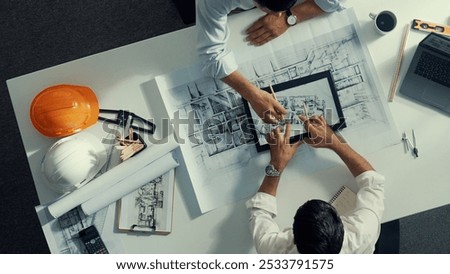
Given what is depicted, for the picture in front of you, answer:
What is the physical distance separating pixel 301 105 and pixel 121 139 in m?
0.53

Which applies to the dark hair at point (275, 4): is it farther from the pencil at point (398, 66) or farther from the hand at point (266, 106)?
the pencil at point (398, 66)

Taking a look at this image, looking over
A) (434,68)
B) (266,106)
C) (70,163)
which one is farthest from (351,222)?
(70,163)

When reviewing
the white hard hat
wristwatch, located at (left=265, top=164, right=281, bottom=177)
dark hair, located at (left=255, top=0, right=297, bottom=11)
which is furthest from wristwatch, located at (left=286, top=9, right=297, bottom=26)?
the white hard hat

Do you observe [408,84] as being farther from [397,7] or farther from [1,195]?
[1,195]

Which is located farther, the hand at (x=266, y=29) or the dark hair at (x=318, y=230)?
the hand at (x=266, y=29)

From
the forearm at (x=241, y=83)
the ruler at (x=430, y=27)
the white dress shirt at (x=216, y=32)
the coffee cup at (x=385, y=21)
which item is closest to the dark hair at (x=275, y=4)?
the white dress shirt at (x=216, y=32)

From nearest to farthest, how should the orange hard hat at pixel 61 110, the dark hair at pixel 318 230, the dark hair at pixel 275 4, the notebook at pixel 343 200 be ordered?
the dark hair at pixel 275 4 → the dark hair at pixel 318 230 → the orange hard hat at pixel 61 110 → the notebook at pixel 343 200

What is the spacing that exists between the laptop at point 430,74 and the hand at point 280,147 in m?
0.36

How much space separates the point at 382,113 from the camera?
133 cm

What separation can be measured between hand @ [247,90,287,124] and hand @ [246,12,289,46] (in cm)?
15

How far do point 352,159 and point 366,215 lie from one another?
0.53ft

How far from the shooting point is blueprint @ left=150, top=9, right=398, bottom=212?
131 centimetres

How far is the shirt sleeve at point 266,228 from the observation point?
122 centimetres

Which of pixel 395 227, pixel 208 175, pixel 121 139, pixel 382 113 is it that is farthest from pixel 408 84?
pixel 121 139
